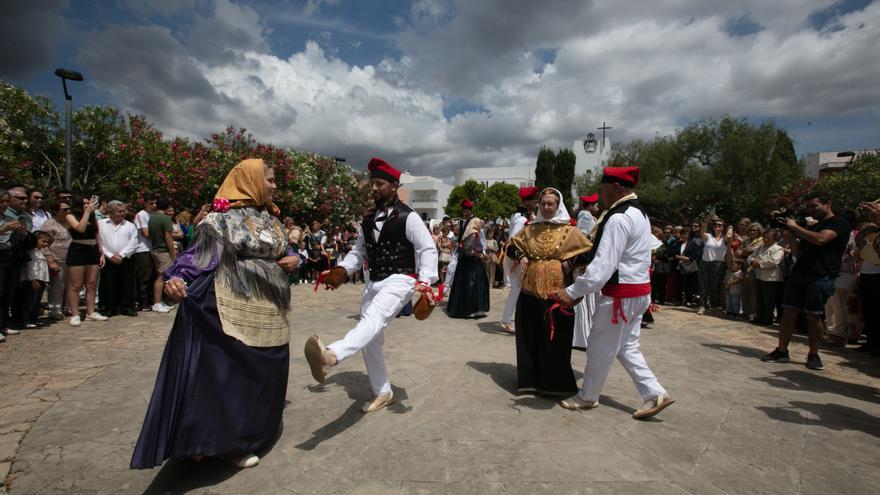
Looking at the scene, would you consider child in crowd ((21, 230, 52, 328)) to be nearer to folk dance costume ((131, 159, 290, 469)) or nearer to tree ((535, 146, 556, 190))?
folk dance costume ((131, 159, 290, 469))

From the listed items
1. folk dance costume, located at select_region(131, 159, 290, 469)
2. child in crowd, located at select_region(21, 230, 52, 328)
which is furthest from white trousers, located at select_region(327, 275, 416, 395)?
child in crowd, located at select_region(21, 230, 52, 328)

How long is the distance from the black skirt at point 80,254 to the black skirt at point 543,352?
6.79m

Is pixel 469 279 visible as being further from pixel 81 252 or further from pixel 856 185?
pixel 856 185

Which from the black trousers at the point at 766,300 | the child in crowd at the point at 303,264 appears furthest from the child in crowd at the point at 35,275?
the black trousers at the point at 766,300

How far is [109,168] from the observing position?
63.2 ft

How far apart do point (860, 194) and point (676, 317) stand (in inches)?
868

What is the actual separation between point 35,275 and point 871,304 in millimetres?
11601

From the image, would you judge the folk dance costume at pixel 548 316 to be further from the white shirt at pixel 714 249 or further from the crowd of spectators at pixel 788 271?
the white shirt at pixel 714 249

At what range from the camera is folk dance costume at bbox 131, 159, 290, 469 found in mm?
2611

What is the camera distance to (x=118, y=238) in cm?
746

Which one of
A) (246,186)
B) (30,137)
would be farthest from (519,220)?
(30,137)

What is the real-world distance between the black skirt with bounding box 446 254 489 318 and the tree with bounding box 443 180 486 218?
207 feet

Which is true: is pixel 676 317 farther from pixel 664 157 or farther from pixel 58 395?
pixel 664 157

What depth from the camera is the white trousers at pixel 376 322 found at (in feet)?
9.91
